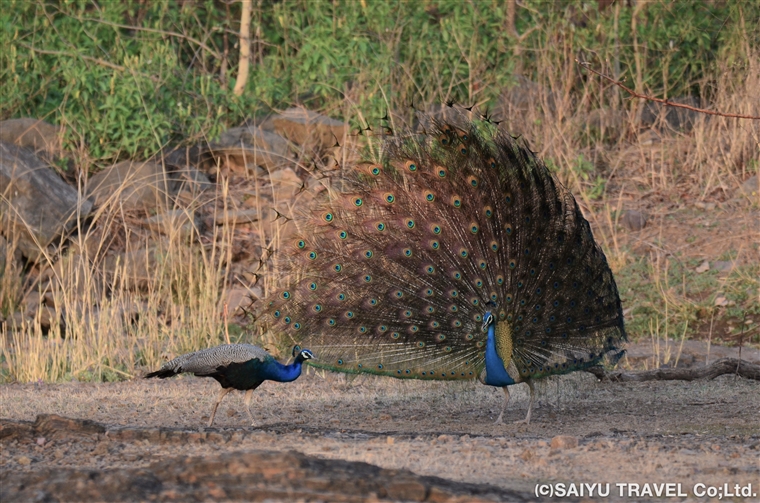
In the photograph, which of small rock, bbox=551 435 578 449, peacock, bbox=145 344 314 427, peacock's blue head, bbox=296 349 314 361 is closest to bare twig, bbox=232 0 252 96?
peacock's blue head, bbox=296 349 314 361

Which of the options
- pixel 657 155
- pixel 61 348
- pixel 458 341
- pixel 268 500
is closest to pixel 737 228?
pixel 657 155

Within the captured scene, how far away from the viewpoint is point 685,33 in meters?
15.8

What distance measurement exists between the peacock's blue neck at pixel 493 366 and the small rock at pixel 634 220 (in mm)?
7661

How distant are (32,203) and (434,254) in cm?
746

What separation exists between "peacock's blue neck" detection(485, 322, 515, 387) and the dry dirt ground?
1.16 feet

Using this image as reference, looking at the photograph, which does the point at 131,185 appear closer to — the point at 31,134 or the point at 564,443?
the point at 31,134

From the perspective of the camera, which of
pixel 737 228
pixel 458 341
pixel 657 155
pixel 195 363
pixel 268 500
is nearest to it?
pixel 268 500

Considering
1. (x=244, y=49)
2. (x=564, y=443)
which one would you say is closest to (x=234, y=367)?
(x=564, y=443)

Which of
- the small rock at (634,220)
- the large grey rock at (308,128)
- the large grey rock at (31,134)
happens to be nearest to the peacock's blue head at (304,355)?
the large grey rock at (308,128)

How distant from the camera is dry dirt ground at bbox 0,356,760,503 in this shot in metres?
4.42

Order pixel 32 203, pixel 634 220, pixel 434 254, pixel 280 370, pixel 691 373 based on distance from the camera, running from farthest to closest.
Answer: pixel 634 220 < pixel 32 203 < pixel 691 373 < pixel 434 254 < pixel 280 370

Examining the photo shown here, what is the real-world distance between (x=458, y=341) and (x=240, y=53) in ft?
31.4

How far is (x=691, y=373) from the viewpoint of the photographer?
8914mm

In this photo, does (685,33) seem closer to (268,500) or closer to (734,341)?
(734,341)
